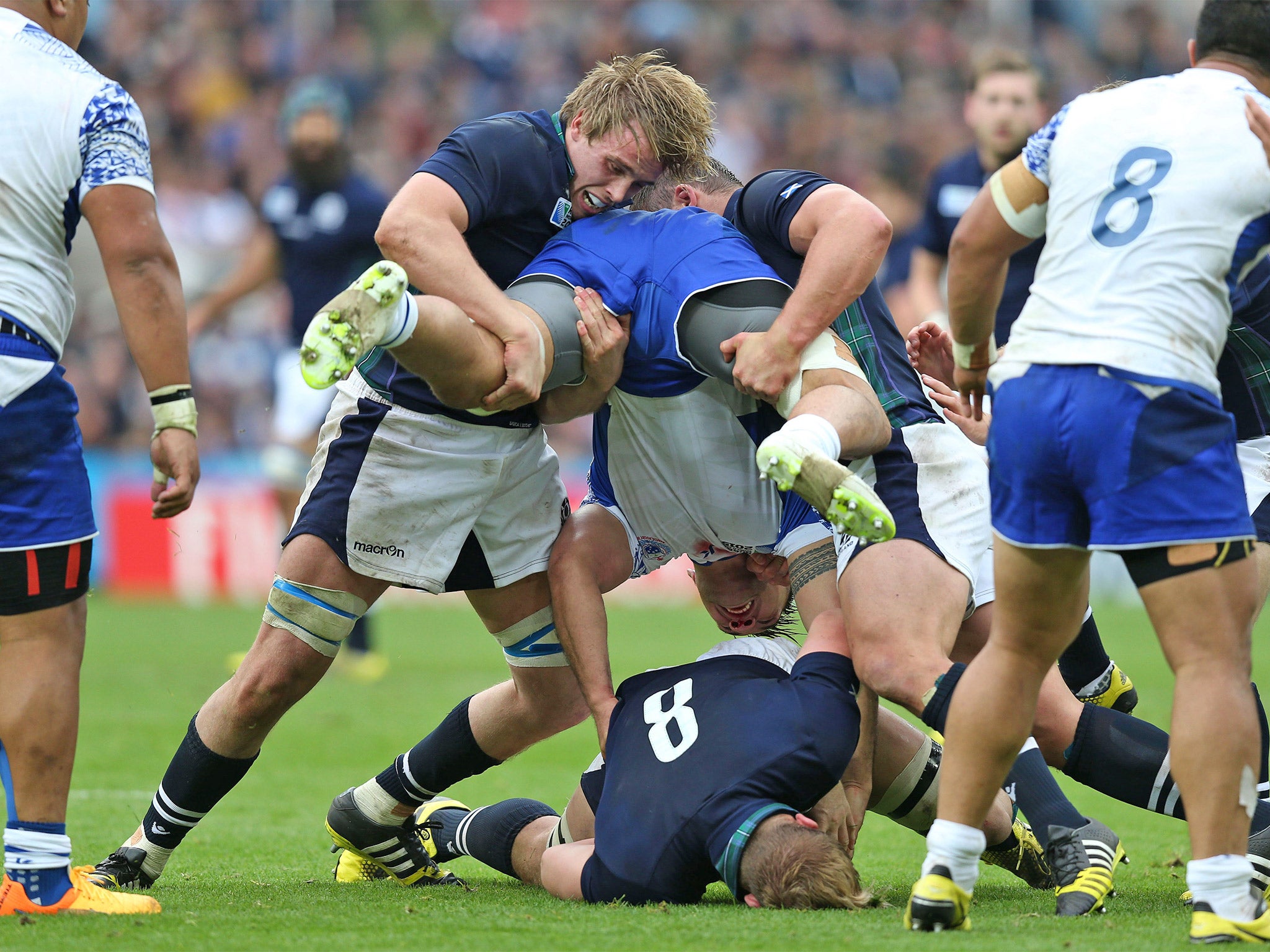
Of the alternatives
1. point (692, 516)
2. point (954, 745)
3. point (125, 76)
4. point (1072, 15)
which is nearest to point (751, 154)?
point (1072, 15)

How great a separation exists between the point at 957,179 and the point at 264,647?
4.26m

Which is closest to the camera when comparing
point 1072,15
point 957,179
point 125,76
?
point 957,179

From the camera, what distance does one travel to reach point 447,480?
4.19 meters

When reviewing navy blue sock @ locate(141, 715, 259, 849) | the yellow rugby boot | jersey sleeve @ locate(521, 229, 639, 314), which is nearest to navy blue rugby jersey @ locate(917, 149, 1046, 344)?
jersey sleeve @ locate(521, 229, 639, 314)

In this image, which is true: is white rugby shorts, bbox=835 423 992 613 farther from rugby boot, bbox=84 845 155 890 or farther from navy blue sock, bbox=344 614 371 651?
navy blue sock, bbox=344 614 371 651

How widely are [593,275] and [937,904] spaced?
6.34ft

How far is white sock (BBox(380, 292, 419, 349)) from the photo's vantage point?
3.46 m

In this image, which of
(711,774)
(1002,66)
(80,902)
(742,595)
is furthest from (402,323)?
(1002,66)

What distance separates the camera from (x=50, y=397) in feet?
10.9

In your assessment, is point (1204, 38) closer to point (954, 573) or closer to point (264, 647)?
point (954, 573)

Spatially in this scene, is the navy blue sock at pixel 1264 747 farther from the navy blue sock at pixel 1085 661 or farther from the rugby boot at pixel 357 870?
the rugby boot at pixel 357 870

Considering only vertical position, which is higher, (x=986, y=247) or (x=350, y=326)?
(x=986, y=247)

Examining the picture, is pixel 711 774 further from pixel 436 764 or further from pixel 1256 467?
pixel 1256 467

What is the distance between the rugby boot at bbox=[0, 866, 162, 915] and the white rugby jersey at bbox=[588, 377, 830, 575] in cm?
176
